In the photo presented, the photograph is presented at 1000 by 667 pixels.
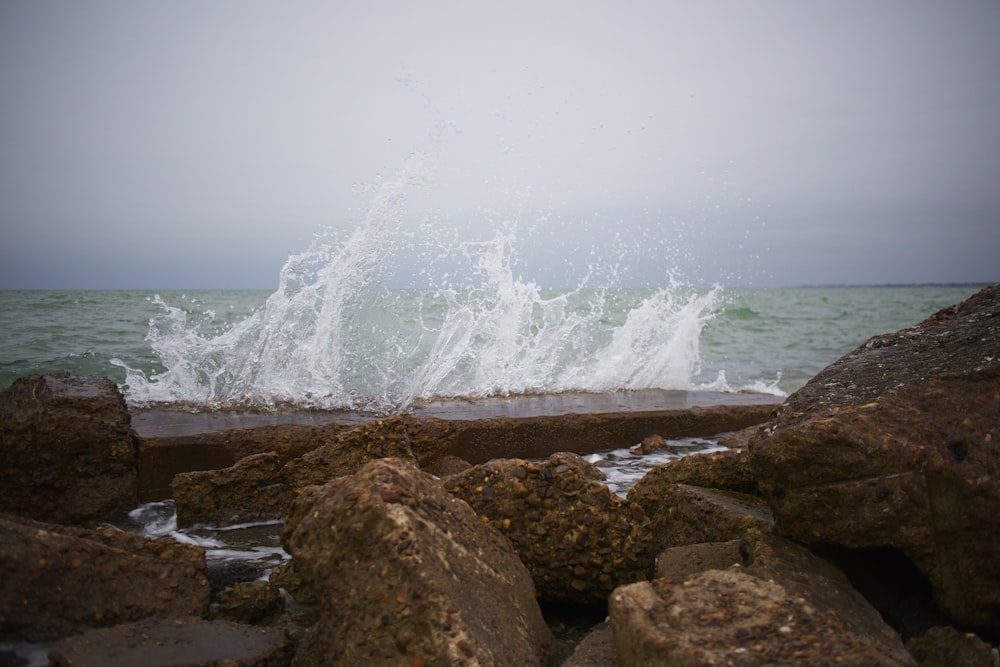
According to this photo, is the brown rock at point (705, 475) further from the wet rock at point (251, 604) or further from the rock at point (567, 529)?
the wet rock at point (251, 604)

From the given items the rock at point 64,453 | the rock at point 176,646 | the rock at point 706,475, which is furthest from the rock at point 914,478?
the rock at point 64,453

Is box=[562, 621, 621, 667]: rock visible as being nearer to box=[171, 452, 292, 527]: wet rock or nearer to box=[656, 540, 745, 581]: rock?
box=[656, 540, 745, 581]: rock

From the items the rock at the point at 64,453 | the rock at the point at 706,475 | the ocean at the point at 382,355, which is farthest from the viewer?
the ocean at the point at 382,355

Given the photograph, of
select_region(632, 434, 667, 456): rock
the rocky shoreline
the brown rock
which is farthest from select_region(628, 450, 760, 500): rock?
select_region(632, 434, 667, 456): rock

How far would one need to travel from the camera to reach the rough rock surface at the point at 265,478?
350cm

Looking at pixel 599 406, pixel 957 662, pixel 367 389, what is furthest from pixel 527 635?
pixel 367 389

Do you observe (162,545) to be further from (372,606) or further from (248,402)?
(248,402)

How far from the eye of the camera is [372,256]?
689 cm

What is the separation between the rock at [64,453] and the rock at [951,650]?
3398 millimetres

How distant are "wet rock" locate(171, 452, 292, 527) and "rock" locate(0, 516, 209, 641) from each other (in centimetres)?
102

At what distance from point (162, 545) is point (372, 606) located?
3.41 ft

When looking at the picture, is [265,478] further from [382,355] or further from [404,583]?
[382,355]

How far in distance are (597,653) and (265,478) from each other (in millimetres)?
2210

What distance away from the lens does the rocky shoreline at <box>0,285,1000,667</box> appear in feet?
5.95
